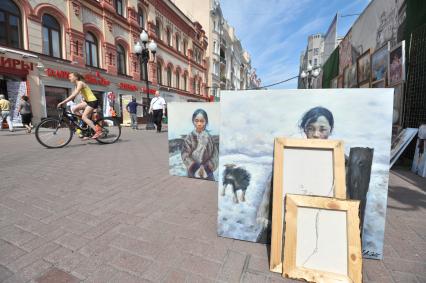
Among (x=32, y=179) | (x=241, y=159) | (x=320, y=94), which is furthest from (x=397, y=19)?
(x=32, y=179)

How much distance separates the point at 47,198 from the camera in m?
2.66

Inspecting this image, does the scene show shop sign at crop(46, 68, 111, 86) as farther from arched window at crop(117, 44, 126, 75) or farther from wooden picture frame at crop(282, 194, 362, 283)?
wooden picture frame at crop(282, 194, 362, 283)

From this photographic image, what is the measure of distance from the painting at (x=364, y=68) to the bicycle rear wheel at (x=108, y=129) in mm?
7326

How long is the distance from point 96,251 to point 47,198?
1.46m

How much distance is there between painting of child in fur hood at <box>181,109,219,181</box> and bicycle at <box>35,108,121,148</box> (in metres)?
3.92

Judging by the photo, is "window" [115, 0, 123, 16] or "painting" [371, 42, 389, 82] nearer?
"painting" [371, 42, 389, 82]

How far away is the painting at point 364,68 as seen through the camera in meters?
6.38

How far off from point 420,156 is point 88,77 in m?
17.1

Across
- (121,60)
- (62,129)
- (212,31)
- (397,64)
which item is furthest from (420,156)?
(212,31)

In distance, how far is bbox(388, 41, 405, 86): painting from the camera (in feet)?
14.9

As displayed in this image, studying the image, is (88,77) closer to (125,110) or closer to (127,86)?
(125,110)

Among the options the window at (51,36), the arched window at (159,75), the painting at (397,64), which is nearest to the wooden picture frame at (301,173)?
the painting at (397,64)

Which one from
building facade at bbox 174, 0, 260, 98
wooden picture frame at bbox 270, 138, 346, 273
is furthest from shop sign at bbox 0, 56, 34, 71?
building facade at bbox 174, 0, 260, 98

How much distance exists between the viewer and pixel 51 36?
13.3 meters
